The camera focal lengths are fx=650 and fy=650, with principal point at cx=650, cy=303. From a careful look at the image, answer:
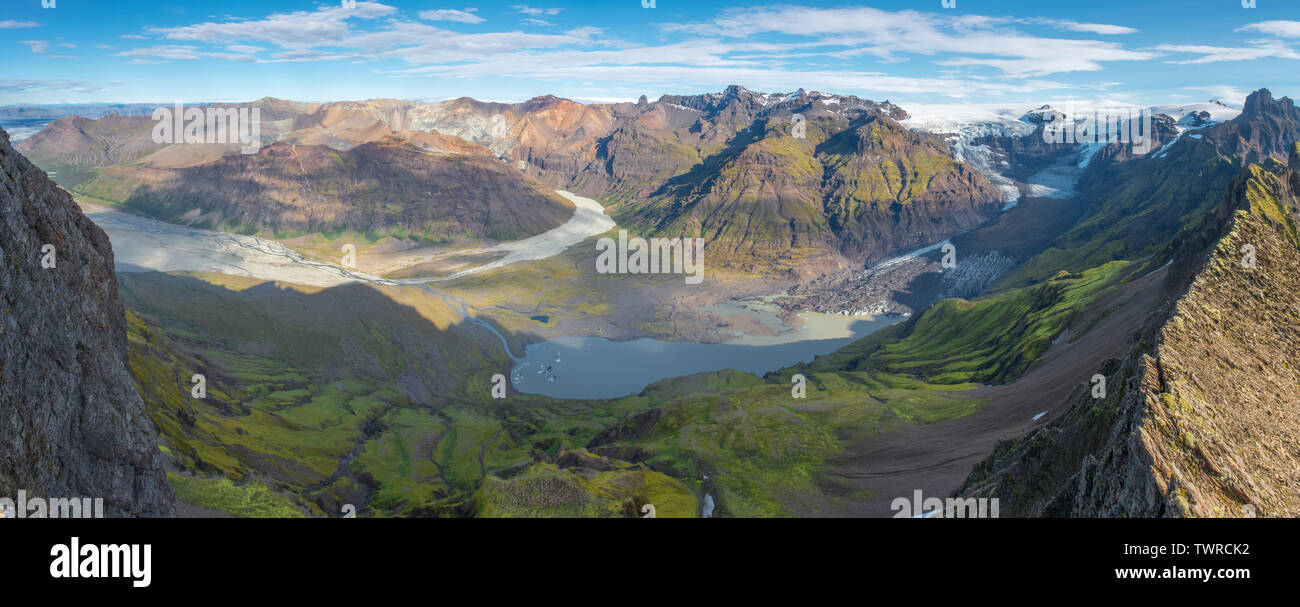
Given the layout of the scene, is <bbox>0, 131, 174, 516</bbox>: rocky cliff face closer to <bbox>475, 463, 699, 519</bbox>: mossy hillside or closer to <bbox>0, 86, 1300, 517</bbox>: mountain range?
<bbox>0, 86, 1300, 517</bbox>: mountain range

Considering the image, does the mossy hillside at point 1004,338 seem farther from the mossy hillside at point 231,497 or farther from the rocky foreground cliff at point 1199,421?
the mossy hillside at point 231,497

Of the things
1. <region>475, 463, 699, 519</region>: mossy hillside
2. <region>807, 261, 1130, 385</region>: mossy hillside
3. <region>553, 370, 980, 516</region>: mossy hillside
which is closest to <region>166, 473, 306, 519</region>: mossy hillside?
<region>475, 463, 699, 519</region>: mossy hillside

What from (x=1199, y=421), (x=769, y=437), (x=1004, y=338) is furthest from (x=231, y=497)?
(x=1004, y=338)

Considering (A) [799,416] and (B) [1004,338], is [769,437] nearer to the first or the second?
(A) [799,416]
